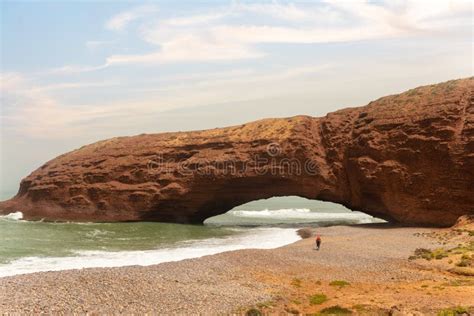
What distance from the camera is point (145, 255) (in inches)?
1113

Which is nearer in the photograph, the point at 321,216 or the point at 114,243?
the point at 114,243

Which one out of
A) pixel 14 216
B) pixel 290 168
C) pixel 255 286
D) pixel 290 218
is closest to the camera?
pixel 255 286

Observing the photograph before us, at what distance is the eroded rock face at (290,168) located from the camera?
39.0 metres

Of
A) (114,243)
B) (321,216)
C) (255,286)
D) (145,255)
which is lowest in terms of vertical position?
(321,216)

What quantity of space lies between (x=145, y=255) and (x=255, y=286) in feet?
37.8

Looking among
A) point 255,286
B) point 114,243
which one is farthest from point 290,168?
point 255,286

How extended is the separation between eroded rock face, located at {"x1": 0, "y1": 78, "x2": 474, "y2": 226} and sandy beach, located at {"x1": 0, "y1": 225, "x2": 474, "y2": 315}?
1484 cm

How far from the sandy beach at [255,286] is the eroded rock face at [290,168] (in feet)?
48.7

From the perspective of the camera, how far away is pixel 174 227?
152 ft

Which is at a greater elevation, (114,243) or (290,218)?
(114,243)

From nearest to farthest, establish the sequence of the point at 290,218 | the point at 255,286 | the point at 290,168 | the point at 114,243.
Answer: the point at 255,286
the point at 114,243
the point at 290,168
the point at 290,218

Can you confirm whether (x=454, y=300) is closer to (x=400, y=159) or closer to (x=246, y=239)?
(x=246, y=239)

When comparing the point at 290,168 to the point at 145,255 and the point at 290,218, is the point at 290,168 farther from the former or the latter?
the point at 145,255

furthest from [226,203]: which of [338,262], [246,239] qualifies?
[338,262]
